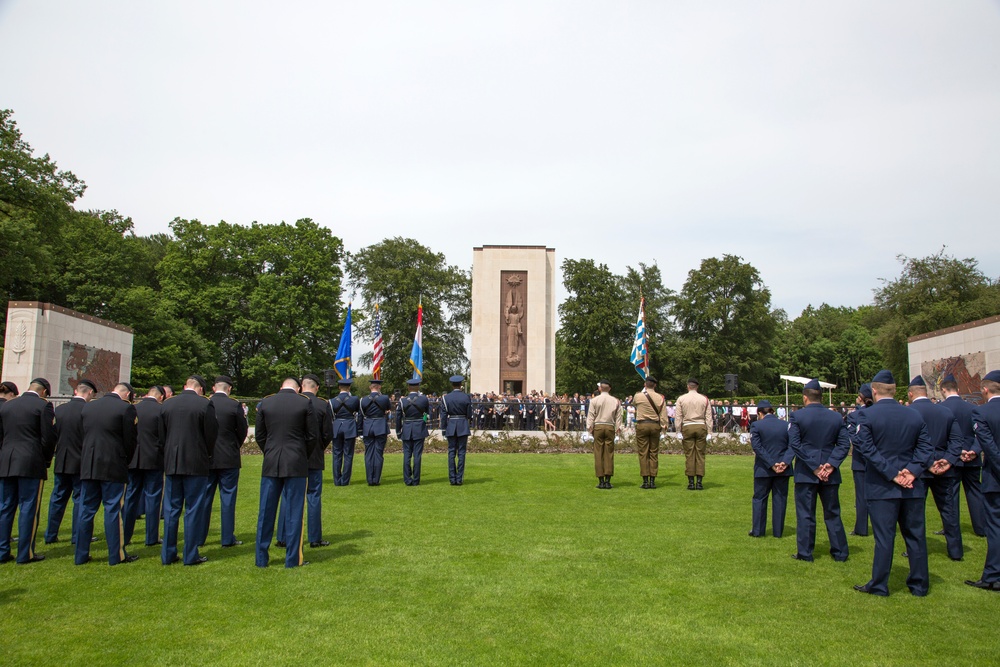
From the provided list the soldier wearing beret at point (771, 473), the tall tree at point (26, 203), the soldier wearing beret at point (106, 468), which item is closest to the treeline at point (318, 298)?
the tall tree at point (26, 203)

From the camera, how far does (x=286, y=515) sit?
8070mm

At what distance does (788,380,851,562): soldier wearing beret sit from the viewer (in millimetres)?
8289

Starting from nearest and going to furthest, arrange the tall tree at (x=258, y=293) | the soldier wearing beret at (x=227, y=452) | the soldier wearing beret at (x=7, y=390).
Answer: the soldier wearing beret at (x=227, y=452) < the soldier wearing beret at (x=7, y=390) < the tall tree at (x=258, y=293)

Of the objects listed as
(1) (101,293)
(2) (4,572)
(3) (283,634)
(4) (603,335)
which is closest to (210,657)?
(3) (283,634)

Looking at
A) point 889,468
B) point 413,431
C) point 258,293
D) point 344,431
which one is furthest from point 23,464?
point 258,293

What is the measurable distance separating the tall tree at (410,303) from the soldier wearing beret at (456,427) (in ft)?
135

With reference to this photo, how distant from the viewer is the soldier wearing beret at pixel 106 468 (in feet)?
26.7

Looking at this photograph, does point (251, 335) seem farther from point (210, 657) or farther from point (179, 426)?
point (210, 657)

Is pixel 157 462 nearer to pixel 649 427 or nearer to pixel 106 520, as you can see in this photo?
pixel 106 520

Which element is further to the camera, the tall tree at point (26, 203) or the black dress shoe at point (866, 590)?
the tall tree at point (26, 203)

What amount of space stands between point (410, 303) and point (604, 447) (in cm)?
4418

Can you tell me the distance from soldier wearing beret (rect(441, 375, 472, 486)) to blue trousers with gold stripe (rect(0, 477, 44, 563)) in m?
7.72

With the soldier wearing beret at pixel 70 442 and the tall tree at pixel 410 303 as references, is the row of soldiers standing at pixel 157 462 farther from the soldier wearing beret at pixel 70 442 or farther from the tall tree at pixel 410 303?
the tall tree at pixel 410 303

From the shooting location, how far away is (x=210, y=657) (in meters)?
5.09
